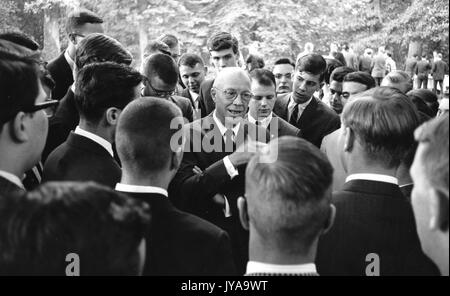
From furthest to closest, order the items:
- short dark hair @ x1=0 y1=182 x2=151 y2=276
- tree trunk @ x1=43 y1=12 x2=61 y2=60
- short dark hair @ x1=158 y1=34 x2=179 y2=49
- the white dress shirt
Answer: tree trunk @ x1=43 y1=12 x2=61 y2=60, short dark hair @ x1=158 y1=34 x2=179 y2=49, the white dress shirt, short dark hair @ x1=0 y1=182 x2=151 y2=276

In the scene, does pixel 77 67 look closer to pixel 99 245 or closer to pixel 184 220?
pixel 184 220

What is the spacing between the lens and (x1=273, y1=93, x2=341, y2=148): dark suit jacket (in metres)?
5.43

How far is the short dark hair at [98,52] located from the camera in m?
4.01

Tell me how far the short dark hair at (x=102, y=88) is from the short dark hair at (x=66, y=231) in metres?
1.76

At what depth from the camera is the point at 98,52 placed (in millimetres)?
4035

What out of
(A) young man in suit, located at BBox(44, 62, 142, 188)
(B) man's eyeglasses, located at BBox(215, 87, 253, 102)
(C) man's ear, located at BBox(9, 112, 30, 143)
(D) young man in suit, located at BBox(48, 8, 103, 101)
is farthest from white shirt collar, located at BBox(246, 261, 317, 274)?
(D) young man in suit, located at BBox(48, 8, 103, 101)

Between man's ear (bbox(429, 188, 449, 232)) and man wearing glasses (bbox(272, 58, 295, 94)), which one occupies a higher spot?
man wearing glasses (bbox(272, 58, 295, 94))

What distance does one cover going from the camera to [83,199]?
144cm

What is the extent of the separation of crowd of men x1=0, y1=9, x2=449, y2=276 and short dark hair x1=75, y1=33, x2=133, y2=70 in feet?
0.03

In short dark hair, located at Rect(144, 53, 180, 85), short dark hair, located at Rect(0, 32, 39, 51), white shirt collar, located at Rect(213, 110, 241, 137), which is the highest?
short dark hair, located at Rect(0, 32, 39, 51)

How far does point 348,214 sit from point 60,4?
7.34 meters

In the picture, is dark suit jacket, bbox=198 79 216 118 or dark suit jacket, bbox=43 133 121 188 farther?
dark suit jacket, bbox=198 79 216 118

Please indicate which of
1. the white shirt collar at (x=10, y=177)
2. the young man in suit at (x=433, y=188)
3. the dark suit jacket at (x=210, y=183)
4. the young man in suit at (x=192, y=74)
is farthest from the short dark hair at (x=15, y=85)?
the young man in suit at (x=192, y=74)

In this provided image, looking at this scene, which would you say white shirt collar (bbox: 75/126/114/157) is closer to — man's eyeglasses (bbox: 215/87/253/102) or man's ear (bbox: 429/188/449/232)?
man's eyeglasses (bbox: 215/87/253/102)
